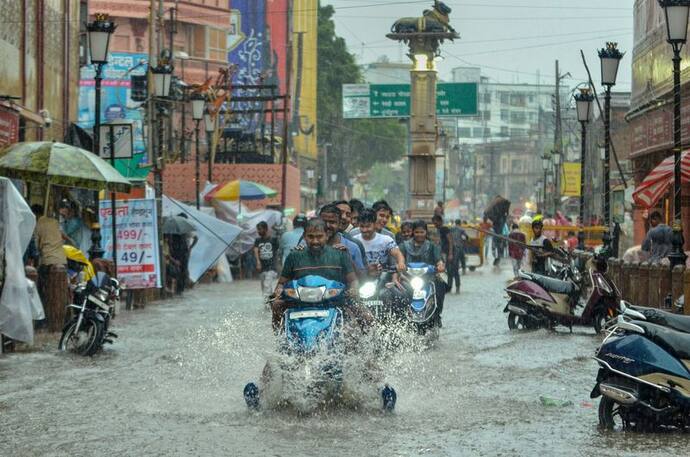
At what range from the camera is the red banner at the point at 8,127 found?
76.1 ft

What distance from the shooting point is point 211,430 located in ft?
31.3

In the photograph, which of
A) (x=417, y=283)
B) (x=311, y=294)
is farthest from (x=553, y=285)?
(x=311, y=294)

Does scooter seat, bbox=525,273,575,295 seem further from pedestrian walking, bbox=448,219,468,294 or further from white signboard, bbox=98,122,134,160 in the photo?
pedestrian walking, bbox=448,219,468,294

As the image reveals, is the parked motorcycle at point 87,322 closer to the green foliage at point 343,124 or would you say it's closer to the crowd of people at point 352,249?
the crowd of people at point 352,249

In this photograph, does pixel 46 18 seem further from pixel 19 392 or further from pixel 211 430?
pixel 211 430

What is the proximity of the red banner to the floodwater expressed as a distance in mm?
6443

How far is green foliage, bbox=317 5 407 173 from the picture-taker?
92875 millimetres

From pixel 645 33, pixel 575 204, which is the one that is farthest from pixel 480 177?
pixel 645 33

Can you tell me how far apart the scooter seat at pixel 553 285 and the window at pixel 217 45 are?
1894 inches

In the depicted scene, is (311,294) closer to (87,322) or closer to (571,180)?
(87,322)

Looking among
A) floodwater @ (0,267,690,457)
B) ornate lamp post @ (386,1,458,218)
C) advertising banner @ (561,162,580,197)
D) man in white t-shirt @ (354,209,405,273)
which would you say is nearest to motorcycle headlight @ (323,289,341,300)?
floodwater @ (0,267,690,457)

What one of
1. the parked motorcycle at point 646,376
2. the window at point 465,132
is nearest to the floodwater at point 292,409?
the parked motorcycle at point 646,376

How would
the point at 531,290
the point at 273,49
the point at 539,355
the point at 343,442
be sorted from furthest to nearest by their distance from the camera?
the point at 273,49 < the point at 531,290 < the point at 539,355 < the point at 343,442

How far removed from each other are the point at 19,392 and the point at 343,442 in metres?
4.16
